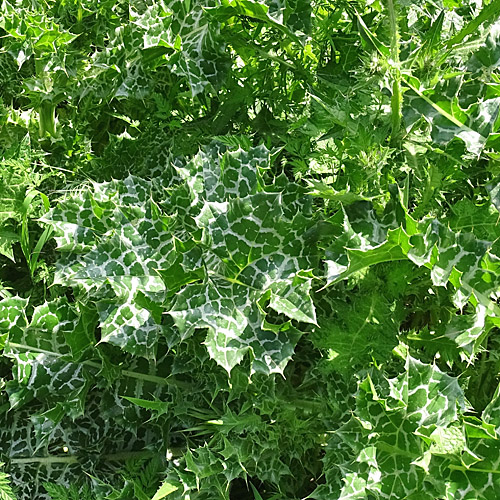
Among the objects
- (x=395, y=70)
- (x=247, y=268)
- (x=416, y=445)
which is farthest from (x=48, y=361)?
(x=395, y=70)

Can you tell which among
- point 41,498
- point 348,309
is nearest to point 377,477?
point 348,309

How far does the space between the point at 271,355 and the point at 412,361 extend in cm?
34

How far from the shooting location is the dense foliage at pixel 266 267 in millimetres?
1498

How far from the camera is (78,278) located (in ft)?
5.55

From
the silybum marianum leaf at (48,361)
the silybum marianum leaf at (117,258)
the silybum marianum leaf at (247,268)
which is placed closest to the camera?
A: the silybum marianum leaf at (247,268)

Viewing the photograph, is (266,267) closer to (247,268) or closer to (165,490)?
(247,268)

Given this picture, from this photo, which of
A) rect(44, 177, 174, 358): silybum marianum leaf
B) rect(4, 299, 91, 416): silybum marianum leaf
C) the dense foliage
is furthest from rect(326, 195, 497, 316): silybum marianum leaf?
rect(4, 299, 91, 416): silybum marianum leaf

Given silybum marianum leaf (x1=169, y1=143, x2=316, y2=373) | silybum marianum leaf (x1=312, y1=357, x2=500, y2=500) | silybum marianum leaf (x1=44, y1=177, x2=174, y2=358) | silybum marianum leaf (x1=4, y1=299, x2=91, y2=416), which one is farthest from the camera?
silybum marianum leaf (x1=4, y1=299, x2=91, y2=416)

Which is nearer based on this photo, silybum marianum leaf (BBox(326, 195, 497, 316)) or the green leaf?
silybum marianum leaf (BBox(326, 195, 497, 316))

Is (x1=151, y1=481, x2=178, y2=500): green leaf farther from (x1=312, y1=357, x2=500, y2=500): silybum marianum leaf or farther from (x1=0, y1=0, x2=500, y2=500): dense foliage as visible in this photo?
(x1=312, y1=357, x2=500, y2=500): silybum marianum leaf

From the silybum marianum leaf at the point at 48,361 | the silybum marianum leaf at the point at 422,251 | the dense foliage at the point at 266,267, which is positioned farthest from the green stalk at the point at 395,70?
the silybum marianum leaf at the point at 48,361

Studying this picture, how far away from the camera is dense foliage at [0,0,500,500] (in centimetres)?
150

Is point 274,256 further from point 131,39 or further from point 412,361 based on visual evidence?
point 131,39

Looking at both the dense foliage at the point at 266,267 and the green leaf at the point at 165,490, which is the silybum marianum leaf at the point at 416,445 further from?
the green leaf at the point at 165,490
